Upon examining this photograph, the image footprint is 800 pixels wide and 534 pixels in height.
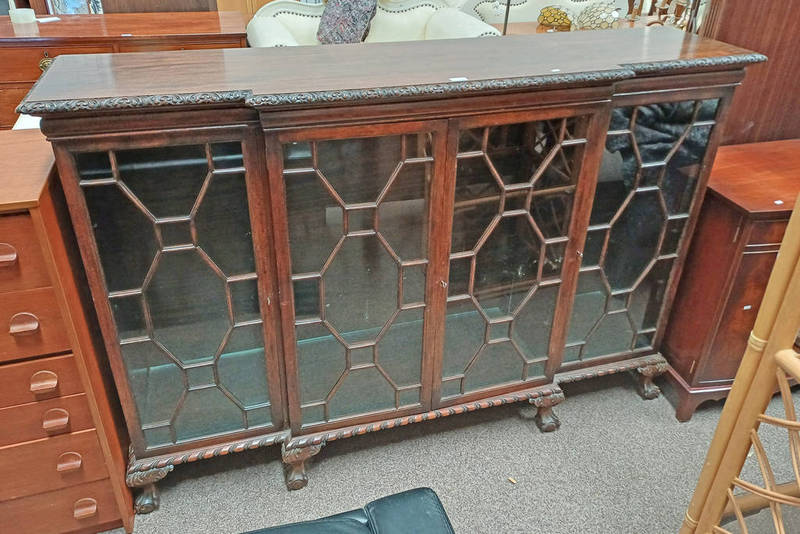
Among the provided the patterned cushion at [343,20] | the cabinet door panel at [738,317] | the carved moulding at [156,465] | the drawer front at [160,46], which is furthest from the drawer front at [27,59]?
the cabinet door panel at [738,317]

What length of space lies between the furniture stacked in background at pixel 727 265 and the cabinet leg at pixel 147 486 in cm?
154

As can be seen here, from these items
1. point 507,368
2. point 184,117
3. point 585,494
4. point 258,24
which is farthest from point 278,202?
point 258,24

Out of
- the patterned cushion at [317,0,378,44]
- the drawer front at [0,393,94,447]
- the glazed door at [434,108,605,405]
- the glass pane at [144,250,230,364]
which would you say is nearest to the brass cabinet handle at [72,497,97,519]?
the drawer front at [0,393,94,447]

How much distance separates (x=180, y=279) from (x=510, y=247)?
0.82 m

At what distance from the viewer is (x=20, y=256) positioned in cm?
117

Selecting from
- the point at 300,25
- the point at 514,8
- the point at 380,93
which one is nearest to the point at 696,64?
the point at 380,93

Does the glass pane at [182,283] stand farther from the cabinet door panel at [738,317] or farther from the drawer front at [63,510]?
the cabinet door panel at [738,317]

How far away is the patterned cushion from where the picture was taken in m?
2.70

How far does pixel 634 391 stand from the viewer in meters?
2.02

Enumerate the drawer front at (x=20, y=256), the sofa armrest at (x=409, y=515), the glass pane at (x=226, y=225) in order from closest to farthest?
the sofa armrest at (x=409, y=515) < the drawer front at (x=20, y=256) < the glass pane at (x=226, y=225)

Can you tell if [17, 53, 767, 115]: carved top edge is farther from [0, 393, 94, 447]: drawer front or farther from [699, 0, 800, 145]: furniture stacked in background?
[0, 393, 94, 447]: drawer front

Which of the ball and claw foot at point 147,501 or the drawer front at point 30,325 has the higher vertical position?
the drawer front at point 30,325

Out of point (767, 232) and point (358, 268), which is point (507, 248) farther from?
point (767, 232)

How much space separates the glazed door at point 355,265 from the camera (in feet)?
4.27
